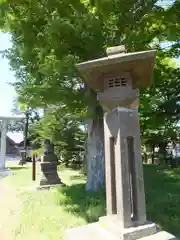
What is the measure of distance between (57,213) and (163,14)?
5278 mm

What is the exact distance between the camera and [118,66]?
2893 mm

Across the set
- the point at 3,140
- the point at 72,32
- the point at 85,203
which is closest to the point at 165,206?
the point at 85,203

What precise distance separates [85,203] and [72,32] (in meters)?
4.06

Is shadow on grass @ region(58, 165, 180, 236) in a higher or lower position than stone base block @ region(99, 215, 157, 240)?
lower

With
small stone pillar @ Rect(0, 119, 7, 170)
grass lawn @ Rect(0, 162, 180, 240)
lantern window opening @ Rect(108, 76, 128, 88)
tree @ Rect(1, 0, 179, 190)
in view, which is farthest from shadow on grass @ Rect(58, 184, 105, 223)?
small stone pillar @ Rect(0, 119, 7, 170)

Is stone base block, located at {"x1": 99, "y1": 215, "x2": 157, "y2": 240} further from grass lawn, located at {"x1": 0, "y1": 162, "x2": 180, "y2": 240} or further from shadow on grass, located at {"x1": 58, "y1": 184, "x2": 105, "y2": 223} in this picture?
shadow on grass, located at {"x1": 58, "y1": 184, "x2": 105, "y2": 223}

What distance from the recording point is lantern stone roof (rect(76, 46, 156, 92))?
276 centimetres

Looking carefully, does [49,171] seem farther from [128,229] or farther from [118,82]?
[118,82]

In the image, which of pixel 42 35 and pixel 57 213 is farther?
pixel 42 35

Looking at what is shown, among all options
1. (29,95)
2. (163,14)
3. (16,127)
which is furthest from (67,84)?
(16,127)

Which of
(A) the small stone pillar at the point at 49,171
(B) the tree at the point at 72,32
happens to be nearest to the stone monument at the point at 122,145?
(B) the tree at the point at 72,32

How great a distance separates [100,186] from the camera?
263 inches

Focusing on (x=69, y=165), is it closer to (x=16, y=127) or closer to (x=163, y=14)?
(x=163, y=14)

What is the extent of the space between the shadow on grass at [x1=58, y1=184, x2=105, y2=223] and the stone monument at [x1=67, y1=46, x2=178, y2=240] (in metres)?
1.78
